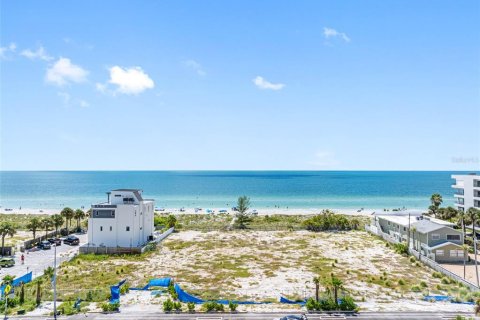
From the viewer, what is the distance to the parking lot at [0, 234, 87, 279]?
155ft

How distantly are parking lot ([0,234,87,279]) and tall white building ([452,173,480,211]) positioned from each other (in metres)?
91.3

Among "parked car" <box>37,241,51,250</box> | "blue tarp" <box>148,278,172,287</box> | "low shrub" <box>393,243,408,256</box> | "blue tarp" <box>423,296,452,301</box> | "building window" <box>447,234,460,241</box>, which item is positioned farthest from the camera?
"parked car" <box>37,241,51,250</box>

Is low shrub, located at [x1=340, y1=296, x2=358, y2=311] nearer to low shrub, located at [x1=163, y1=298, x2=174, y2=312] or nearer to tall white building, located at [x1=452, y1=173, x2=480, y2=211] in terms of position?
low shrub, located at [x1=163, y1=298, x2=174, y2=312]

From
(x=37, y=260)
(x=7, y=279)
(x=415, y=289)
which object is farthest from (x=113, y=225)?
(x=415, y=289)

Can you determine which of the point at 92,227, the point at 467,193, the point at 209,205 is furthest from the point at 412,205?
the point at 92,227

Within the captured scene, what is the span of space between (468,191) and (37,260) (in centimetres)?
9692

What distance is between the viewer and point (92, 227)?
61.0 metres

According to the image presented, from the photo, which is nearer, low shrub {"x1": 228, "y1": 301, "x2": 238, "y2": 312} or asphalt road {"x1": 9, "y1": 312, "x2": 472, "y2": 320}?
asphalt road {"x1": 9, "y1": 312, "x2": 472, "y2": 320}

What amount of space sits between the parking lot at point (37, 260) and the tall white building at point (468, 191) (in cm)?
9128

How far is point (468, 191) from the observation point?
290ft

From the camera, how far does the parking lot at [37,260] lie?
47094 millimetres

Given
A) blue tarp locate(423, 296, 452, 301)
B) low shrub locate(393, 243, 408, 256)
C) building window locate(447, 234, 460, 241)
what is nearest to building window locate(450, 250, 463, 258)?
building window locate(447, 234, 460, 241)

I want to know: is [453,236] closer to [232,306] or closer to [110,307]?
[232,306]

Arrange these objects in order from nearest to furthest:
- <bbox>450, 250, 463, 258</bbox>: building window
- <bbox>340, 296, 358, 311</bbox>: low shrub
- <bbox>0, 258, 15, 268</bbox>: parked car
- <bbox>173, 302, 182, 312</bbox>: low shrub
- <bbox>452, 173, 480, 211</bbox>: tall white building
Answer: <bbox>173, 302, 182, 312</bbox>: low shrub
<bbox>340, 296, 358, 311</bbox>: low shrub
<bbox>0, 258, 15, 268</bbox>: parked car
<bbox>450, 250, 463, 258</bbox>: building window
<bbox>452, 173, 480, 211</bbox>: tall white building
